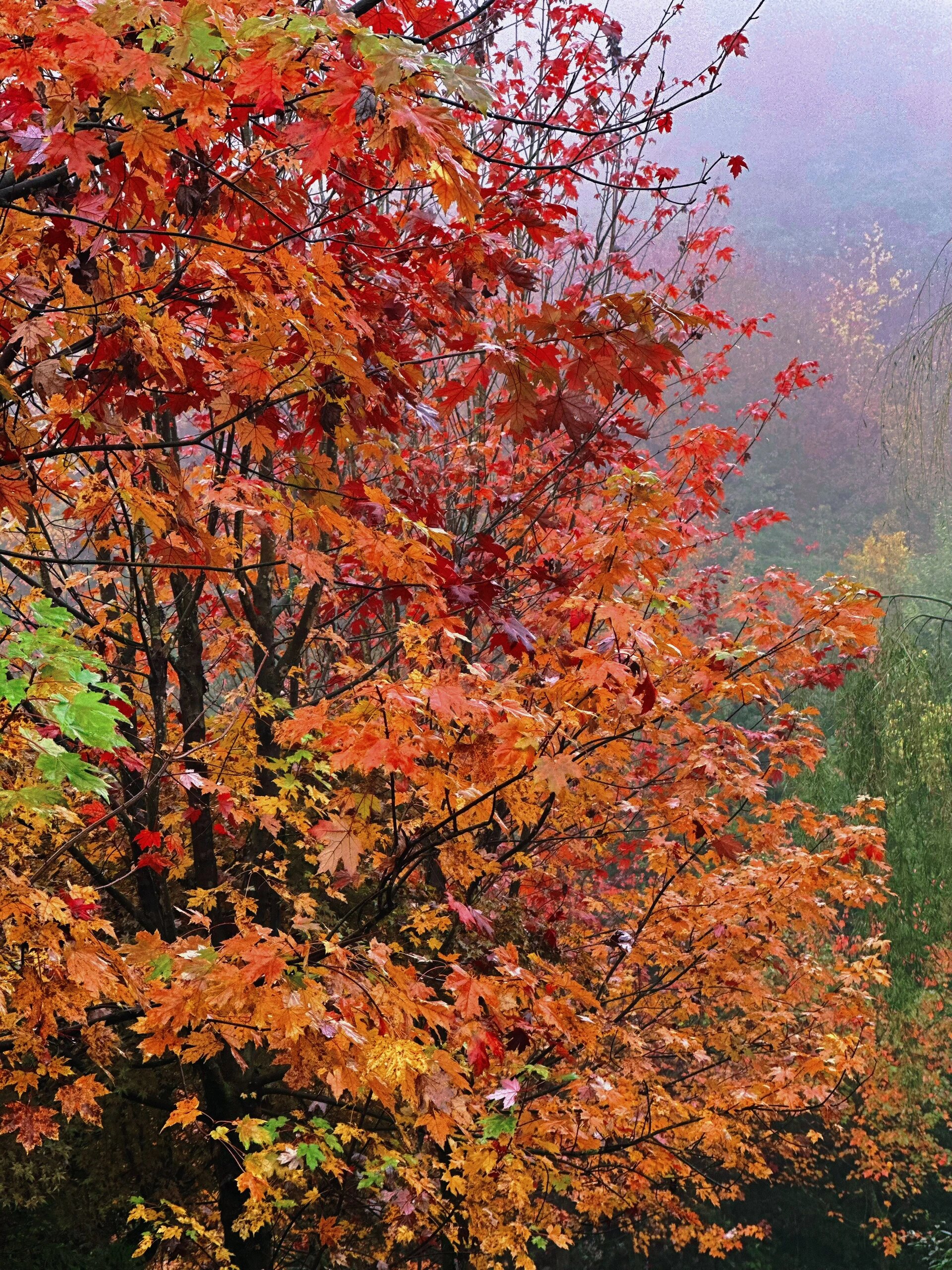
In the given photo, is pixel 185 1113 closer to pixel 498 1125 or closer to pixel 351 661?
pixel 498 1125

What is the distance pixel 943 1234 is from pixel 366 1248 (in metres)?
11.2

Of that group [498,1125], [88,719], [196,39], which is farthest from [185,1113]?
[196,39]

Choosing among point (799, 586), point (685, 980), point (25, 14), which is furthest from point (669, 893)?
point (25, 14)

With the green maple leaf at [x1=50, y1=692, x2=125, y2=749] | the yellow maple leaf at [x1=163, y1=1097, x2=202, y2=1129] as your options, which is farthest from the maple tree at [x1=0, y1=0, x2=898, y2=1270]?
the yellow maple leaf at [x1=163, y1=1097, x2=202, y2=1129]

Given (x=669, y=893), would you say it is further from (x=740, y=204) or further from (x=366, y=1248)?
(x=740, y=204)

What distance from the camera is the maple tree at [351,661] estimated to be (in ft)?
6.93

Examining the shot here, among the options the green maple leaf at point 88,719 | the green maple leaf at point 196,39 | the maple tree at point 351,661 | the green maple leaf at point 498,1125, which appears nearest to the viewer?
the green maple leaf at point 88,719

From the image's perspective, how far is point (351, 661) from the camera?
Result: 4.84 m

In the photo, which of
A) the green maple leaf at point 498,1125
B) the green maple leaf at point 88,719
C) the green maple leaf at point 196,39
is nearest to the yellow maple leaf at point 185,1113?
the green maple leaf at point 498,1125

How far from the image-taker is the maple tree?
2.11 metres

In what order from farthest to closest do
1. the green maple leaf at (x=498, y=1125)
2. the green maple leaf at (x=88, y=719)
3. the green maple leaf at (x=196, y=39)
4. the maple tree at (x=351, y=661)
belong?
1. the green maple leaf at (x=498, y=1125)
2. the maple tree at (x=351, y=661)
3. the green maple leaf at (x=196, y=39)
4. the green maple leaf at (x=88, y=719)

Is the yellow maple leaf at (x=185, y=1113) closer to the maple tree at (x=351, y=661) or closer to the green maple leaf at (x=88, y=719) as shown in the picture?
the maple tree at (x=351, y=661)

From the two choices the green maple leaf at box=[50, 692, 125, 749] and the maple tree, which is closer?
the green maple leaf at box=[50, 692, 125, 749]

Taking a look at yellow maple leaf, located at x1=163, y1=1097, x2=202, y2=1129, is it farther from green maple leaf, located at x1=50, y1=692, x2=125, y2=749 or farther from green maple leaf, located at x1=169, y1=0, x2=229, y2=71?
green maple leaf, located at x1=169, y1=0, x2=229, y2=71
